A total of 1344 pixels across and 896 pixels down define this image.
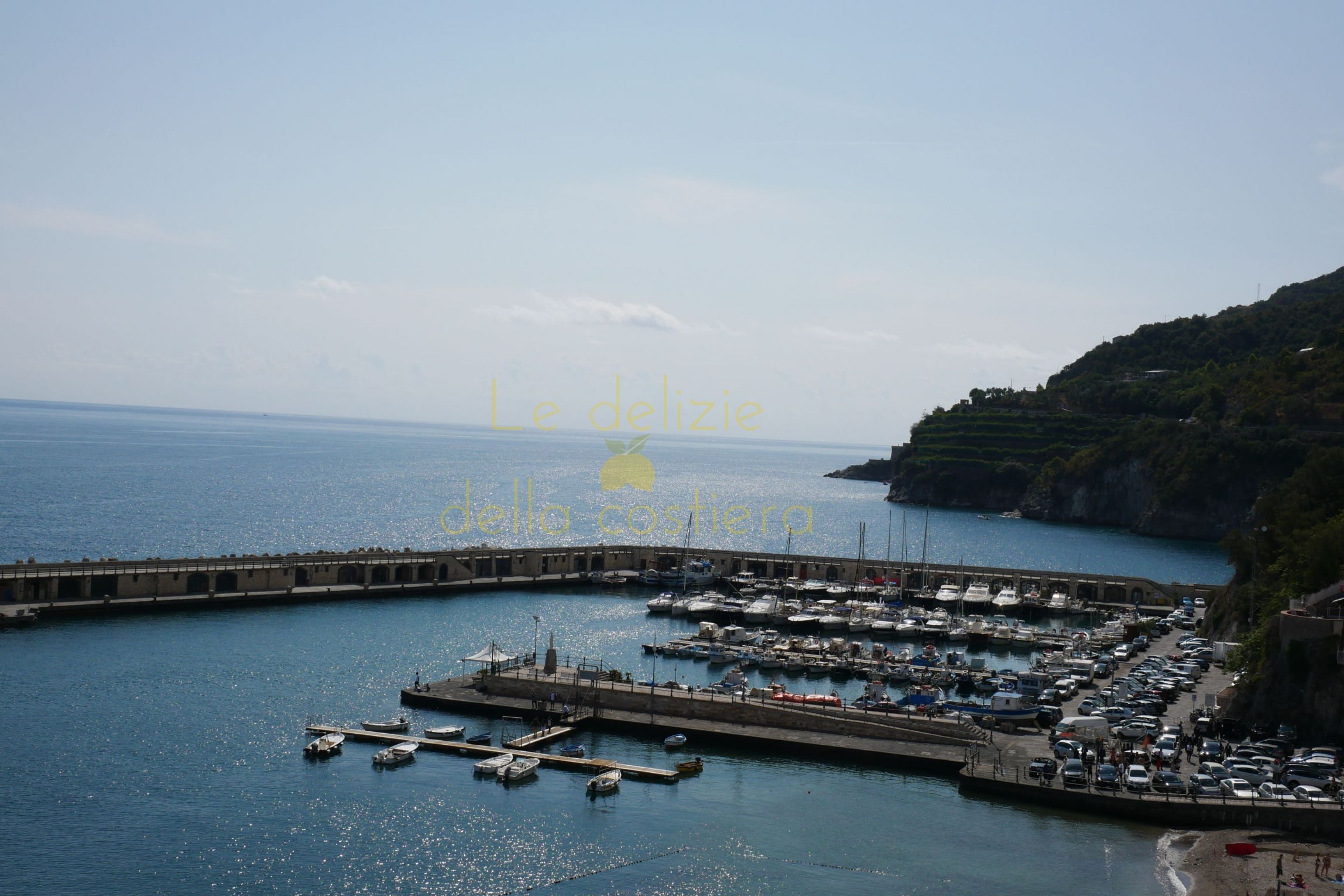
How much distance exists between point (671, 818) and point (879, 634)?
132 ft

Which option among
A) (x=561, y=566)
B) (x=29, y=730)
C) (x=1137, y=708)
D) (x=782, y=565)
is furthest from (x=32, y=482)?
(x=1137, y=708)

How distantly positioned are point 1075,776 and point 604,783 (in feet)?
53.7

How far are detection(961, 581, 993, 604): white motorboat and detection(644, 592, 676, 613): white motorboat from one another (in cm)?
2148

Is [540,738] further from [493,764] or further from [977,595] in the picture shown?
[977,595]

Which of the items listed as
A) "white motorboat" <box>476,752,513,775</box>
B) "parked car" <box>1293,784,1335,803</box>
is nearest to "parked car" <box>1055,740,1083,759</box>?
→ "parked car" <box>1293,784,1335,803</box>

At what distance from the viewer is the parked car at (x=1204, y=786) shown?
127 ft

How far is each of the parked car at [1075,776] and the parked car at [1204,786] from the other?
3337 mm

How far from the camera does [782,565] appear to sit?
98.4 meters

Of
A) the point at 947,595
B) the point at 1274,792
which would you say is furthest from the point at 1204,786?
the point at 947,595

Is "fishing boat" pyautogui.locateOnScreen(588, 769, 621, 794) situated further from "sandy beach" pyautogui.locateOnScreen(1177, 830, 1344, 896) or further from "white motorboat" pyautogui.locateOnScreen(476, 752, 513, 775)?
"sandy beach" pyautogui.locateOnScreen(1177, 830, 1344, 896)

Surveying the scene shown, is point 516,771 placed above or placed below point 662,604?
below

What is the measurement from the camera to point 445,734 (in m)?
46.2

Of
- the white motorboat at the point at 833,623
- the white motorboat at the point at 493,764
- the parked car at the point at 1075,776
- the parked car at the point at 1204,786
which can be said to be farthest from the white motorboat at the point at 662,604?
the parked car at the point at 1204,786

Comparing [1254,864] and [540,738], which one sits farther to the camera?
[540,738]
